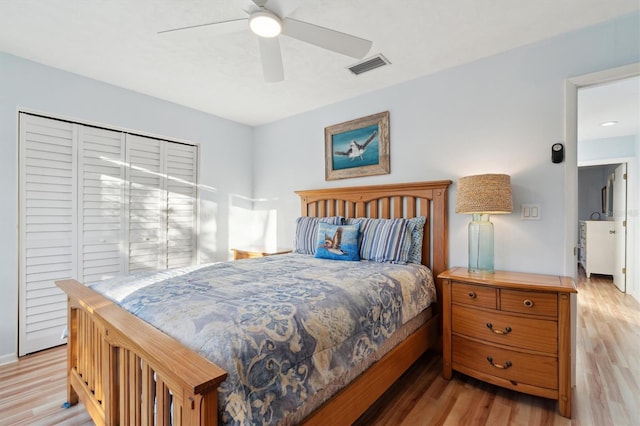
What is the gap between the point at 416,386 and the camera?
2.05 m

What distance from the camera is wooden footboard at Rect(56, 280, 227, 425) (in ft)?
2.67

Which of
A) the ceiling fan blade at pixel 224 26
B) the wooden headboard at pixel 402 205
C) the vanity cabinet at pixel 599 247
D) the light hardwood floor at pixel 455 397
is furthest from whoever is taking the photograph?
the vanity cabinet at pixel 599 247

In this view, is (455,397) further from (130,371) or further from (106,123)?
(106,123)

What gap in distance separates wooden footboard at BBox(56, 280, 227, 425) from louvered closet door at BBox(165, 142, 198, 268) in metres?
1.60

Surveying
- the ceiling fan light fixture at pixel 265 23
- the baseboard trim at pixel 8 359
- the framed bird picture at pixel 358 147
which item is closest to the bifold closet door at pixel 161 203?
the baseboard trim at pixel 8 359

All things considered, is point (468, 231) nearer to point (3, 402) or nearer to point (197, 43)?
point (197, 43)

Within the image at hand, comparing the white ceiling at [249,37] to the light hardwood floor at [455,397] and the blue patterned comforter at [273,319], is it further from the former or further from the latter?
the light hardwood floor at [455,397]

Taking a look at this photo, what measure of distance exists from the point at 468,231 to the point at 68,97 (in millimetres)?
3682

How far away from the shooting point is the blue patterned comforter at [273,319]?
99 centimetres

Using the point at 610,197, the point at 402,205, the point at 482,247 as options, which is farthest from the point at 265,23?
the point at 610,197

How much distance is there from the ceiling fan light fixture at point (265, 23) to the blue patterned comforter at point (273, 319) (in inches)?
55.2

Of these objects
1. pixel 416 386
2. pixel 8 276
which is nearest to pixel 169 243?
pixel 8 276

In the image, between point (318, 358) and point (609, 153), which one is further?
point (609, 153)

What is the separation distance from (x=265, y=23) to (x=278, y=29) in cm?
8
